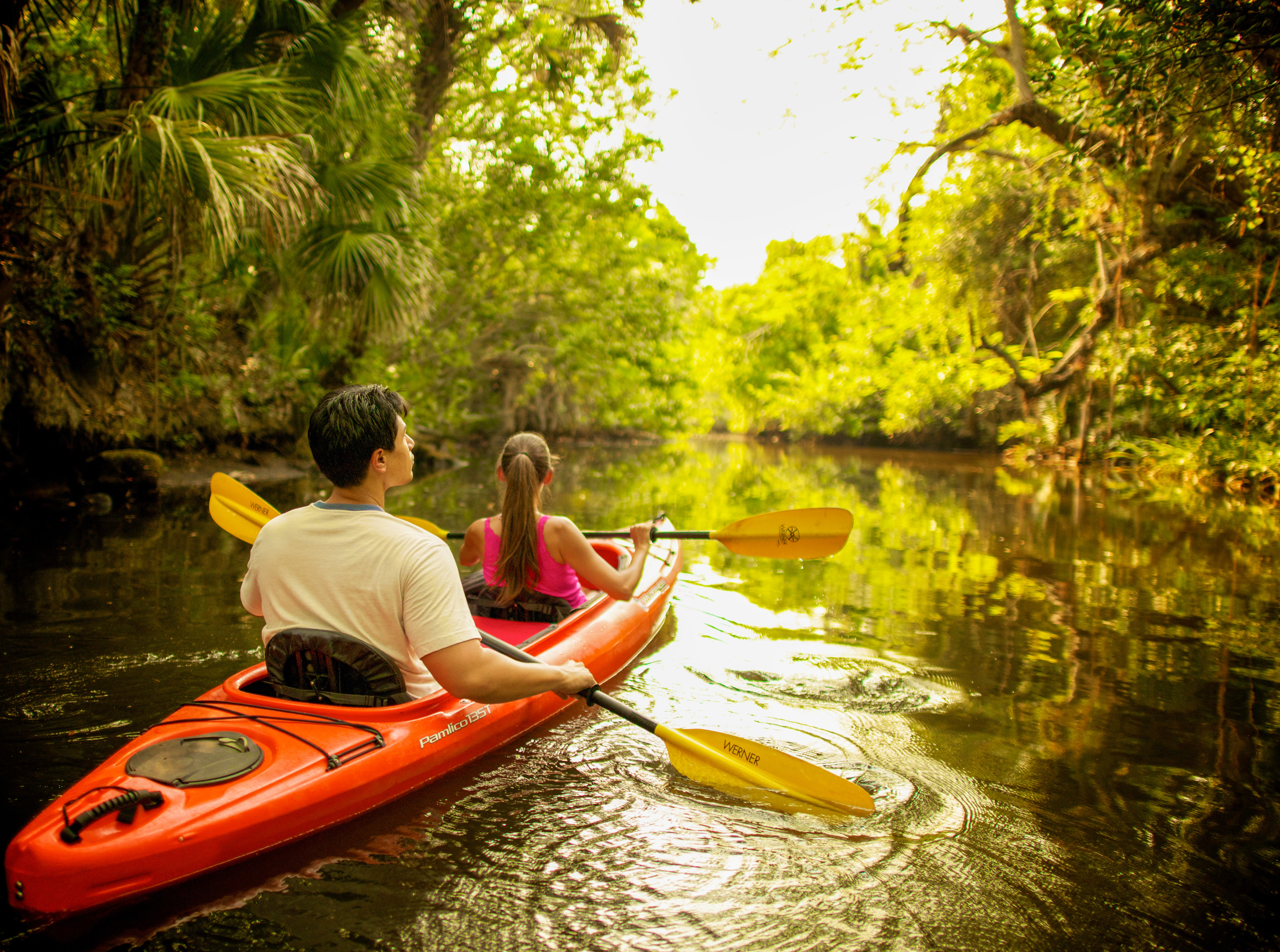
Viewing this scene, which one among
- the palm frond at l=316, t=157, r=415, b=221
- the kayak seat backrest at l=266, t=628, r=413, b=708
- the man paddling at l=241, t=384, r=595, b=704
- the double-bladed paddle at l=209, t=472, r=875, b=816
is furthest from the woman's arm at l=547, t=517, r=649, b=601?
the palm frond at l=316, t=157, r=415, b=221

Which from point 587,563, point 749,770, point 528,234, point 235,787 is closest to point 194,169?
point 587,563

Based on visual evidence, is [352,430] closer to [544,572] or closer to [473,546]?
[544,572]

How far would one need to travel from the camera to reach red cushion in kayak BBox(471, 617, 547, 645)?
418 centimetres

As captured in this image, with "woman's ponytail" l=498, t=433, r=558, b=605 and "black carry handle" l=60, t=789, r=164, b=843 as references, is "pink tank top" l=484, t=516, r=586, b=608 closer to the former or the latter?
"woman's ponytail" l=498, t=433, r=558, b=605

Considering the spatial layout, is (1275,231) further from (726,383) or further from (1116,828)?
(726,383)

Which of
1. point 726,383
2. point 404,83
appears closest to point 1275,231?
point 404,83

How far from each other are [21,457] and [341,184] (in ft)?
14.1

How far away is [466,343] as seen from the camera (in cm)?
1789

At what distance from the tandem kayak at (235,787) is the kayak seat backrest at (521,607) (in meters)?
0.85

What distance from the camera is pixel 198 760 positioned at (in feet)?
7.89

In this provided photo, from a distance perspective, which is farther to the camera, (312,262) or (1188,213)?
(1188,213)

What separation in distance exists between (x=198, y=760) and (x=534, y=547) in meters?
1.83

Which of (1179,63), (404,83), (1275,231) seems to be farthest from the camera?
(404,83)

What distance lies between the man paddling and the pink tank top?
5.12ft
